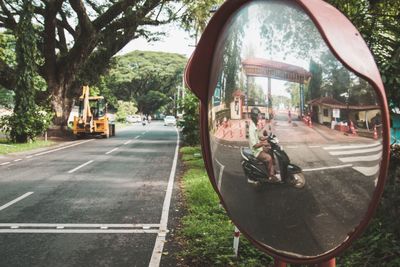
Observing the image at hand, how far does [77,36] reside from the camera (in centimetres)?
2678

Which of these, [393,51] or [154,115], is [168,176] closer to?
[393,51]

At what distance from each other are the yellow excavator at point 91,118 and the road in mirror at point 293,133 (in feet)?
84.3

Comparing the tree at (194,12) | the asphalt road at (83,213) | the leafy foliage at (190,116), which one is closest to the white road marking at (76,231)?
the asphalt road at (83,213)

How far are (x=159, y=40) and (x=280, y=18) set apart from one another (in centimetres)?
2849

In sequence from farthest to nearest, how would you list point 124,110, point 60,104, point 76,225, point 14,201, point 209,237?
point 124,110 → point 60,104 → point 14,201 → point 76,225 → point 209,237

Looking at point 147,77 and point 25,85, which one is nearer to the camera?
point 25,85

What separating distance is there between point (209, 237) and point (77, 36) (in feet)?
76.9

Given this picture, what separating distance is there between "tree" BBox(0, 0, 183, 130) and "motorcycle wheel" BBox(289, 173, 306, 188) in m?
23.3

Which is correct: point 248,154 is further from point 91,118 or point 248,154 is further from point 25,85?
point 91,118

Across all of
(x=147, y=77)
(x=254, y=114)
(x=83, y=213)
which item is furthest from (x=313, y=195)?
(x=147, y=77)

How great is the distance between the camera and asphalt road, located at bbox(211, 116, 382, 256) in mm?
943

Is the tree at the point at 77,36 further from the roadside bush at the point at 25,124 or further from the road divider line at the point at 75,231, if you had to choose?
the road divider line at the point at 75,231

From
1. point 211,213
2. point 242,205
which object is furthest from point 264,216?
point 211,213

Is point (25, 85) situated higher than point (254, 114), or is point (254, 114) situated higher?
point (25, 85)
